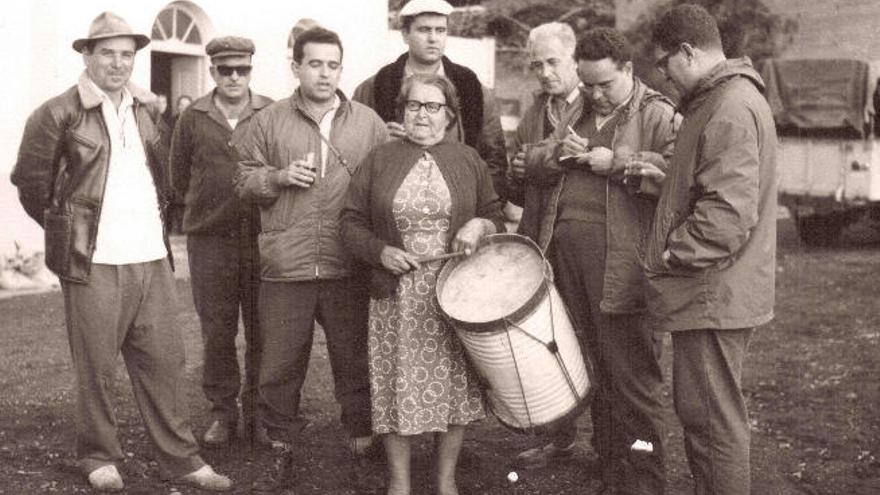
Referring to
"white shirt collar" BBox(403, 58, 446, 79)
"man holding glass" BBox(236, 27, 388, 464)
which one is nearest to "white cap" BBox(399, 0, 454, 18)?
"white shirt collar" BBox(403, 58, 446, 79)

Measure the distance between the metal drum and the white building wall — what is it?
9225 mm

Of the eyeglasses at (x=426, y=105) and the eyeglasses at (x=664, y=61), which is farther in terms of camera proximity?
the eyeglasses at (x=426, y=105)

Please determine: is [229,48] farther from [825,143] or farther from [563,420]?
[825,143]

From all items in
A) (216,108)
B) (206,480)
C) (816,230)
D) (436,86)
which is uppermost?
(436,86)

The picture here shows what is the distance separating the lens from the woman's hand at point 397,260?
16.8 feet

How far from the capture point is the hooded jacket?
14.1 ft

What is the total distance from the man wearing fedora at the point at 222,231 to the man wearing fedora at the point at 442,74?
70 centimetres

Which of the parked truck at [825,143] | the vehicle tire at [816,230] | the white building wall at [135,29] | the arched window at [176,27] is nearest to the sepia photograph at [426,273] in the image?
the white building wall at [135,29]

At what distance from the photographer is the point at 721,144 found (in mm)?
4309

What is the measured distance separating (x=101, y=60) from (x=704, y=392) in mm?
2965

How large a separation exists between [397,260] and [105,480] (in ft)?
5.66

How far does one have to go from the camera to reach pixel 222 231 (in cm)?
628

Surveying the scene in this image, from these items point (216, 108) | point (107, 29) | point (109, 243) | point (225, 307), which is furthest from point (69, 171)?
point (225, 307)

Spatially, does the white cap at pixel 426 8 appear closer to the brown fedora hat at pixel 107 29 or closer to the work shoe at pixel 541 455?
the brown fedora hat at pixel 107 29
